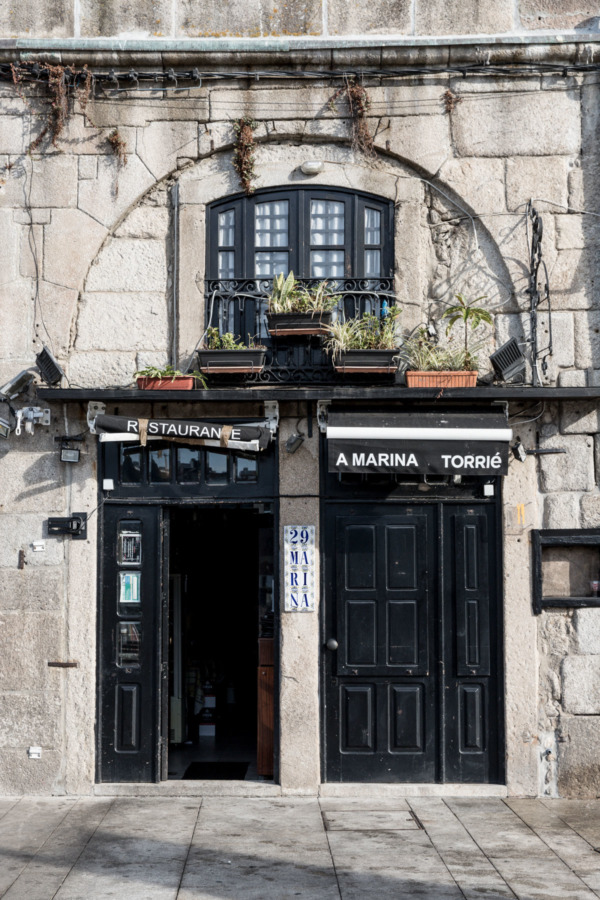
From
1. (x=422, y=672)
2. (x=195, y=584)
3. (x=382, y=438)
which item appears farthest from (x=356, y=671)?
(x=195, y=584)

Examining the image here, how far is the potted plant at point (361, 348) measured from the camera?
7.66m

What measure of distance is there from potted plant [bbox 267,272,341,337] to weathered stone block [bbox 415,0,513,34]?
8.39 feet

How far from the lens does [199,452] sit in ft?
26.4

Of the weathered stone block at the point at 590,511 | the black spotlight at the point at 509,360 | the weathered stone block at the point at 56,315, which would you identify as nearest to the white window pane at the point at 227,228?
the weathered stone block at the point at 56,315

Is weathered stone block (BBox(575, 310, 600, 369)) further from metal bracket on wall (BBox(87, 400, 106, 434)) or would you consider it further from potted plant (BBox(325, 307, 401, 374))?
metal bracket on wall (BBox(87, 400, 106, 434))

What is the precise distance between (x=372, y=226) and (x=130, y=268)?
2227 millimetres

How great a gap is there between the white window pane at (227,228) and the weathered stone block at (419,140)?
1472mm

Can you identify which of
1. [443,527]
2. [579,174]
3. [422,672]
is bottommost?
[422,672]

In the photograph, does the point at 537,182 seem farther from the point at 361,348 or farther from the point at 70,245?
the point at 70,245

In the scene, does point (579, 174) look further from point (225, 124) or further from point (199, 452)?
point (199, 452)

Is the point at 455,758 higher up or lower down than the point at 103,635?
lower down

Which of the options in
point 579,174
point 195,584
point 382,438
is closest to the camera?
point 382,438

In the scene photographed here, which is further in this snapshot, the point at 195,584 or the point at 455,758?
the point at 195,584

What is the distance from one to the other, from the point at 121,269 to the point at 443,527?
3700 millimetres
